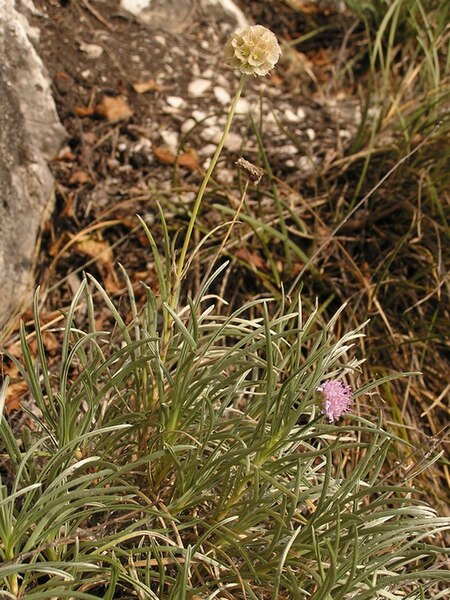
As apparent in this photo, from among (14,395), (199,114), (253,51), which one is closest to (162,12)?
(199,114)

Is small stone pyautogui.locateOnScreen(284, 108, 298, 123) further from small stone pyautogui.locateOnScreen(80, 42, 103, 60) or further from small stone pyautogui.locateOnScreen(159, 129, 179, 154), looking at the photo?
small stone pyautogui.locateOnScreen(80, 42, 103, 60)

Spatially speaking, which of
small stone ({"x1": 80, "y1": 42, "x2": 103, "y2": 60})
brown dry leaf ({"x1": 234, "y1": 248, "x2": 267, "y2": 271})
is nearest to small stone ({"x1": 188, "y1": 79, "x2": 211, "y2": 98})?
small stone ({"x1": 80, "y1": 42, "x2": 103, "y2": 60})

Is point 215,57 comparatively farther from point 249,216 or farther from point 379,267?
point 379,267

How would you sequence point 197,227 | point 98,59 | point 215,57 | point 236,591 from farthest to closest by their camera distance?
point 215,57 < point 98,59 < point 197,227 < point 236,591

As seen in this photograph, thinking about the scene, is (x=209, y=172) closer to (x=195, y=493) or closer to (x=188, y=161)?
(x=195, y=493)

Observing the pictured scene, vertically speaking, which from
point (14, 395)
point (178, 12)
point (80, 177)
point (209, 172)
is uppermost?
point (209, 172)

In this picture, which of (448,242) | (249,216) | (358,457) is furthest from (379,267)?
(358,457)

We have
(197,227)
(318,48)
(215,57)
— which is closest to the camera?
(197,227)
